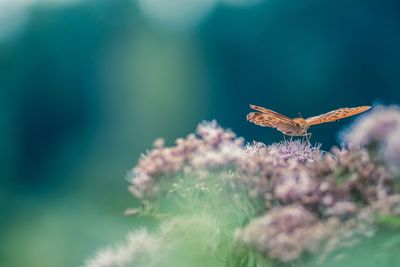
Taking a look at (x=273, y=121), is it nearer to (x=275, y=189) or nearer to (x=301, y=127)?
(x=301, y=127)

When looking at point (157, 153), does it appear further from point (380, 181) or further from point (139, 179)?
point (380, 181)

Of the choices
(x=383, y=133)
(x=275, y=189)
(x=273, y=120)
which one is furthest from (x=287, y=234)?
(x=273, y=120)

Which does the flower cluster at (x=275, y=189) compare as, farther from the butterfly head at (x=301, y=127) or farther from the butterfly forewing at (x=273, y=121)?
the butterfly head at (x=301, y=127)

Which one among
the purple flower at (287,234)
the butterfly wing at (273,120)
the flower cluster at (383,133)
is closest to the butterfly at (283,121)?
the butterfly wing at (273,120)

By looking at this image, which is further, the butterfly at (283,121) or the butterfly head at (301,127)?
the butterfly head at (301,127)

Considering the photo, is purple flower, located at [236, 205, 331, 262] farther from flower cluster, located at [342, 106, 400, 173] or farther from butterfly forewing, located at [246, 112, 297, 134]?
butterfly forewing, located at [246, 112, 297, 134]

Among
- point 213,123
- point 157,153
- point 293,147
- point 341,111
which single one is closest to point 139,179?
point 157,153
